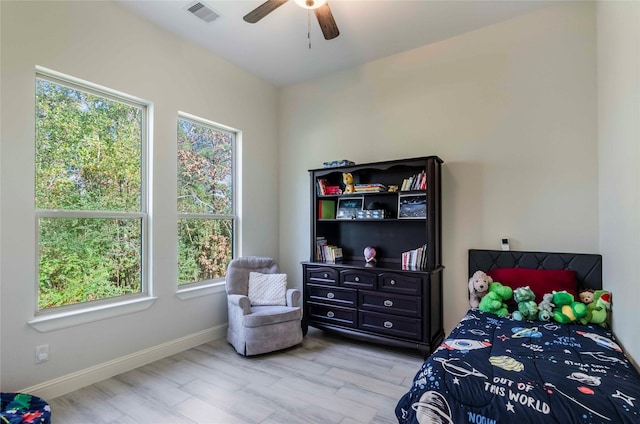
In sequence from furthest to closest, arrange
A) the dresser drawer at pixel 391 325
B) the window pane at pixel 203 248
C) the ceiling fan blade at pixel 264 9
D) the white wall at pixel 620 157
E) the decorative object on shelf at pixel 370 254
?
the decorative object on shelf at pixel 370 254, the window pane at pixel 203 248, the dresser drawer at pixel 391 325, the ceiling fan blade at pixel 264 9, the white wall at pixel 620 157

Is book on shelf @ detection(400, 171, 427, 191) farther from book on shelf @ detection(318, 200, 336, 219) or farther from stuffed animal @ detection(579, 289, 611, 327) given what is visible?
stuffed animal @ detection(579, 289, 611, 327)

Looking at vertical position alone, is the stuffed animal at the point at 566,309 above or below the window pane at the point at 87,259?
below

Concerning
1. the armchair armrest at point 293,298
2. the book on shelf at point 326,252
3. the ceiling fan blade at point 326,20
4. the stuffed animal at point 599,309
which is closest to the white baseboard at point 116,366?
the armchair armrest at point 293,298

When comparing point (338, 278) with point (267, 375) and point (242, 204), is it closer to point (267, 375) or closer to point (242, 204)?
point (267, 375)

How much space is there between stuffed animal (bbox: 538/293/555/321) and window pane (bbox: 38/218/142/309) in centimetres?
347

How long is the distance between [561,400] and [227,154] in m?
3.70

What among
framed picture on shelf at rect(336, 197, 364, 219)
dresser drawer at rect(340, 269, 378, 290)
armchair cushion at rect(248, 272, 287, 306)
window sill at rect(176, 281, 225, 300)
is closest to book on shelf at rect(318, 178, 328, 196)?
framed picture on shelf at rect(336, 197, 364, 219)

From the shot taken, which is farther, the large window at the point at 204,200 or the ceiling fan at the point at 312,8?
the large window at the point at 204,200

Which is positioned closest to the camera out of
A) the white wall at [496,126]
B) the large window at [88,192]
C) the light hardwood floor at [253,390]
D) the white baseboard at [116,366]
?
the light hardwood floor at [253,390]

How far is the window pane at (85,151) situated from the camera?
248 centimetres

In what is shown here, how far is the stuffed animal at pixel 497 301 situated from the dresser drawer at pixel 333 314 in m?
1.22

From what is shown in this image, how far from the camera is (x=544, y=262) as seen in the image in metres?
2.88

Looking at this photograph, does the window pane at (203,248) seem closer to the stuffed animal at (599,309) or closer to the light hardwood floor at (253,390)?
the light hardwood floor at (253,390)

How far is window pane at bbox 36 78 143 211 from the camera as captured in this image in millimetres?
2479
